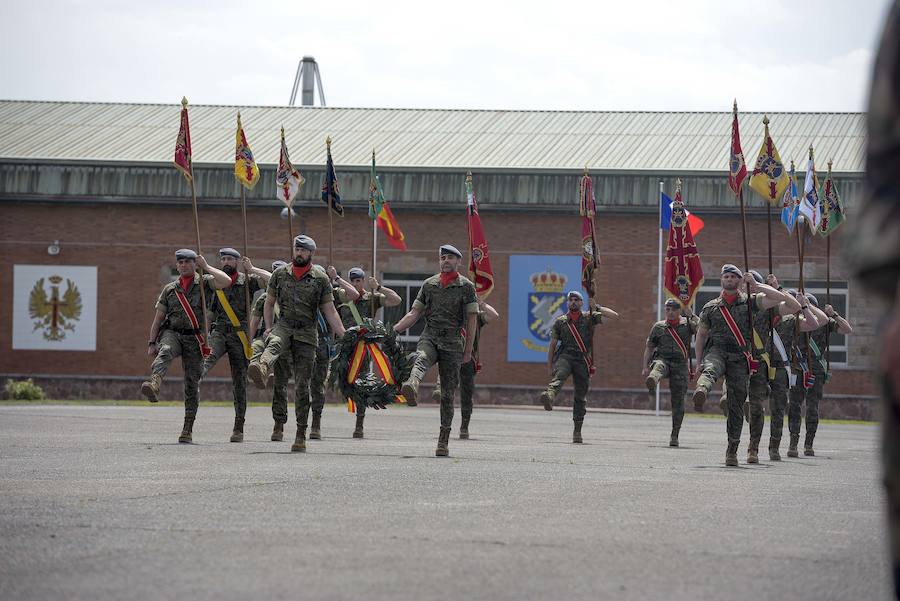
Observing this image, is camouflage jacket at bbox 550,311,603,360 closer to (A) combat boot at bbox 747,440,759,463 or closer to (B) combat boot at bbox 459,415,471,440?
(B) combat boot at bbox 459,415,471,440

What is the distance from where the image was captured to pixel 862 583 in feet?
20.5

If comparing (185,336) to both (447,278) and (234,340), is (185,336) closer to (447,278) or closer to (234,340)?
(234,340)

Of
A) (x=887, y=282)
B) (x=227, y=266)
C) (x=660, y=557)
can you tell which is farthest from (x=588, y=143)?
(x=887, y=282)

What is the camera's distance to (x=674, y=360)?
1964 cm

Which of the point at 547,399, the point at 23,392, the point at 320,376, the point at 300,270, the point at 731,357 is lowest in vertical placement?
the point at 23,392

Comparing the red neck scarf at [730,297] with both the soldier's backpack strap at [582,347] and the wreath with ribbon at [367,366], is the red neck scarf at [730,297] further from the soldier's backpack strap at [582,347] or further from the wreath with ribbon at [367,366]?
the soldier's backpack strap at [582,347]

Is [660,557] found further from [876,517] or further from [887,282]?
[887,282]

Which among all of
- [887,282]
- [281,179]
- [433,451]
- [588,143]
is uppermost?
[588,143]

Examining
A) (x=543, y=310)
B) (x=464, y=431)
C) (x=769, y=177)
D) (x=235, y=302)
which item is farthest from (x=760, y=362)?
(x=543, y=310)

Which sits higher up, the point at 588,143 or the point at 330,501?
the point at 588,143

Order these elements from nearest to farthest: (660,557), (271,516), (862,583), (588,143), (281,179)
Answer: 1. (862,583)
2. (660,557)
3. (271,516)
4. (281,179)
5. (588,143)

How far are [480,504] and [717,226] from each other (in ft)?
91.2

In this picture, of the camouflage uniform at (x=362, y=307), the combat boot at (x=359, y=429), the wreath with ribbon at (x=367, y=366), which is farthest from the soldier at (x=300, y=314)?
the camouflage uniform at (x=362, y=307)

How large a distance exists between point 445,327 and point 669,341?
19.1ft
